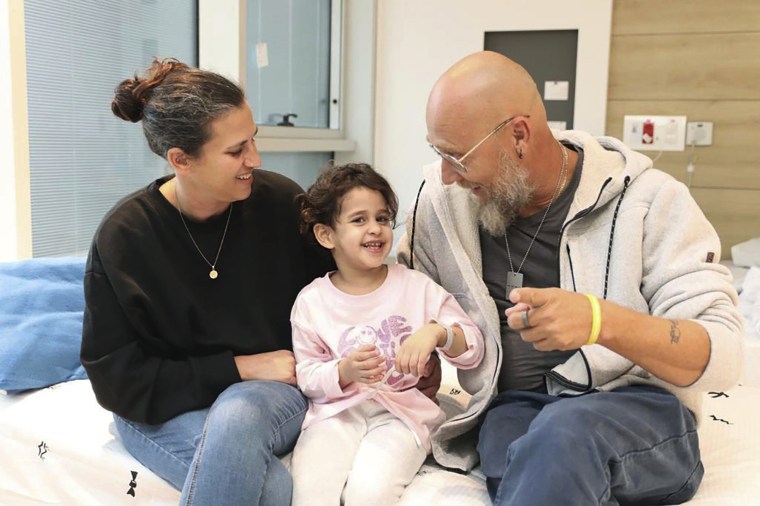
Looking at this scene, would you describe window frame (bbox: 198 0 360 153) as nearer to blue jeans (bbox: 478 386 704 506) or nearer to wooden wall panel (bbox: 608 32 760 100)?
wooden wall panel (bbox: 608 32 760 100)

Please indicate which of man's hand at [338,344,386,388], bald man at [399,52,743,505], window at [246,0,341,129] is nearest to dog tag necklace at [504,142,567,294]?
bald man at [399,52,743,505]

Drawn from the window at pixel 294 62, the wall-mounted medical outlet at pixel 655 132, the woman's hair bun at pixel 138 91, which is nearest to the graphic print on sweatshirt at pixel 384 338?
the woman's hair bun at pixel 138 91

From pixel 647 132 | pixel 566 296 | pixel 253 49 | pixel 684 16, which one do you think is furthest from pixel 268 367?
pixel 684 16

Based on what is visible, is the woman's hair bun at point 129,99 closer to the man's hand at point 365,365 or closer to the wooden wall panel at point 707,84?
the man's hand at point 365,365

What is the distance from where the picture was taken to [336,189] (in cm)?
166

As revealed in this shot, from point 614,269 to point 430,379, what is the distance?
454 mm

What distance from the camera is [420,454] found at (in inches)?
59.5

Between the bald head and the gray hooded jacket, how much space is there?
196mm

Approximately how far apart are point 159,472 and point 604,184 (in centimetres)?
108

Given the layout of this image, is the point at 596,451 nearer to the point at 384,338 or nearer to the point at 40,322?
the point at 384,338

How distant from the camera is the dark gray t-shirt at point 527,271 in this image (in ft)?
5.24

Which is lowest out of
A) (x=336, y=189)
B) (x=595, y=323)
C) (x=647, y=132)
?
(x=595, y=323)

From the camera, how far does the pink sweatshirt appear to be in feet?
5.11

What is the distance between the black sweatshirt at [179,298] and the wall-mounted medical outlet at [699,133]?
2.55m
